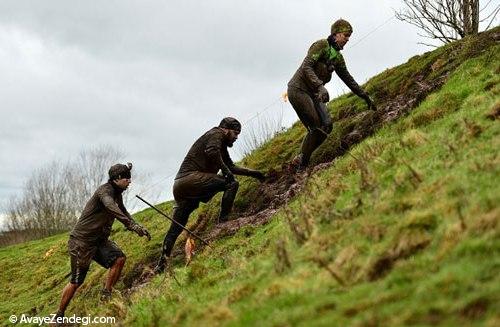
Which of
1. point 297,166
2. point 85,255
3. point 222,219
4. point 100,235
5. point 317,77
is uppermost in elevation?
point 317,77

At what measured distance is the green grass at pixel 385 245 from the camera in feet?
15.3

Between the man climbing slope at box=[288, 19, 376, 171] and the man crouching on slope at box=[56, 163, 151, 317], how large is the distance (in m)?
3.65

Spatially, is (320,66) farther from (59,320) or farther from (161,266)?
(59,320)

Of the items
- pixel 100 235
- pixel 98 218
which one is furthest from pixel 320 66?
pixel 100 235

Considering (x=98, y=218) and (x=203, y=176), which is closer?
(x=98, y=218)

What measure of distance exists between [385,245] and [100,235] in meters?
7.23

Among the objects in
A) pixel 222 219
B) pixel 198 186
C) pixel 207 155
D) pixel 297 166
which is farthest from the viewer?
pixel 297 166

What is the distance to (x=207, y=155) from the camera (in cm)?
1166

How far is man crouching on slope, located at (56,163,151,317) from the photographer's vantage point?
444 inches

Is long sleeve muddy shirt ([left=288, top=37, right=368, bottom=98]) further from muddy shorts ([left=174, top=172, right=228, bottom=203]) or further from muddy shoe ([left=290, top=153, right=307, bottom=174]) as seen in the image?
muddy shorts ([left=174, top=172, right=228, bottom=203])

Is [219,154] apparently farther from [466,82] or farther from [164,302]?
[466,82]

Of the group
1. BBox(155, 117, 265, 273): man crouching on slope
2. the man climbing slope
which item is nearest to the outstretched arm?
BBox(155, 117, 265, 273): man crouching on slope

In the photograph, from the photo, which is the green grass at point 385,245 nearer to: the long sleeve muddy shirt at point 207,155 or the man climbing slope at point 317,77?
the man climbing slope at point 317,77

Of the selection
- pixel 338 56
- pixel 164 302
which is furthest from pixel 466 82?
pixel 164 302
